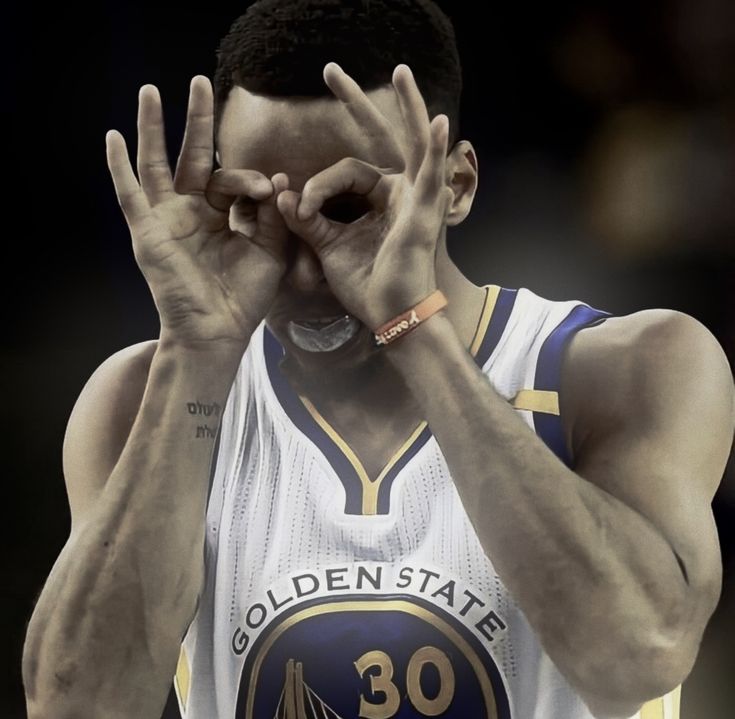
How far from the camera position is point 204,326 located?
1545 millimetres

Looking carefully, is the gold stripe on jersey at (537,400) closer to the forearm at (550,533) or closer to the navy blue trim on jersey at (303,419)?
the forearm at (550,533)

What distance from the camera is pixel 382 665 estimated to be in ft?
5.11

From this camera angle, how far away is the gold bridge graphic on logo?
156cm

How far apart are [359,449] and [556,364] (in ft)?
0.96

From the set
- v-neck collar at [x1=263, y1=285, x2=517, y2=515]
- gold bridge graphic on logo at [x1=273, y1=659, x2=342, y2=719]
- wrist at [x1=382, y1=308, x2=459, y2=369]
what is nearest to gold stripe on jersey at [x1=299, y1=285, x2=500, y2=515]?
v-neck collar at [x1=263, y1=285, x2=517, y2=515]

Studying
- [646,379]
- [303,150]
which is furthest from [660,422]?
[303,150]

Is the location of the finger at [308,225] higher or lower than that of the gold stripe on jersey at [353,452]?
higher

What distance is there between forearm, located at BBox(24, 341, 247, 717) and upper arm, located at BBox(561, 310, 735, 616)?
476mm

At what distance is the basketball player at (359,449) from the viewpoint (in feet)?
4.86

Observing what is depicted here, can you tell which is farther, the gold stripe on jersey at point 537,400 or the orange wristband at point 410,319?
the gold stripe on jersey at point 537,400

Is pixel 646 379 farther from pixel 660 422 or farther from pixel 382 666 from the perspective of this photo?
pixel 382 666

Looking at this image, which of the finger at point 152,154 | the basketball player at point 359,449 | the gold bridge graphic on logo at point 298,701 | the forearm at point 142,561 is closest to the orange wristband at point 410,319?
the basketball player at point 359,449

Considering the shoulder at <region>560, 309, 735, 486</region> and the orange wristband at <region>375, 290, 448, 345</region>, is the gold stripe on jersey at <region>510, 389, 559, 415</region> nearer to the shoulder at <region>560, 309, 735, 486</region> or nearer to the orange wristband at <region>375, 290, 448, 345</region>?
the shoulder at <region>560, 309, 735, 486</region>

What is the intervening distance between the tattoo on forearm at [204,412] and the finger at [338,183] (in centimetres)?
28
